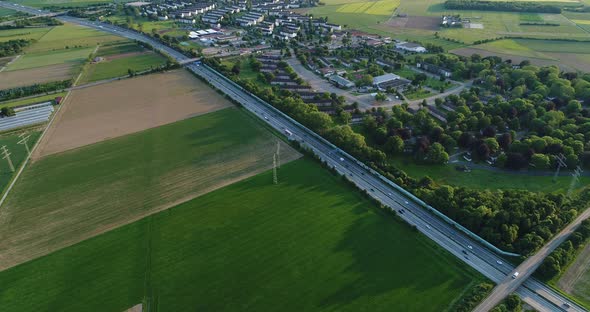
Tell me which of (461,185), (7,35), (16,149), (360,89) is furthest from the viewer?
(7,35)

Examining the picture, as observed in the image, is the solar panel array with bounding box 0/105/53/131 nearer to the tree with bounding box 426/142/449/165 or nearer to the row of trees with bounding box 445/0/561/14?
the tree with bounding box 426/142/449/165

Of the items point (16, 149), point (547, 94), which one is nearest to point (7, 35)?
point (16, 149)

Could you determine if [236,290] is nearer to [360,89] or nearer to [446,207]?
[446,207]

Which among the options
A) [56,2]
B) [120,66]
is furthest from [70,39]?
[56,2]

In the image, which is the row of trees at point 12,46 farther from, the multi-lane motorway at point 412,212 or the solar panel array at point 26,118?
the multi-lane motorway at point 412,212

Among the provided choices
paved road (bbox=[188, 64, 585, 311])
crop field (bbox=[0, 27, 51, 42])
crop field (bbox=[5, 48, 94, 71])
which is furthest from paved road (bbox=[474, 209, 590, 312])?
crop field (bbox=[0, 27, 51, 42])

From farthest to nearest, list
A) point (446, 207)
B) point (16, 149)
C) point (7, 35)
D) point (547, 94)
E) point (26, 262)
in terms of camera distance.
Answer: point (7, 35) < point (547, 94) < point (16, 149) < point (446, 207) < point (26, 262)
